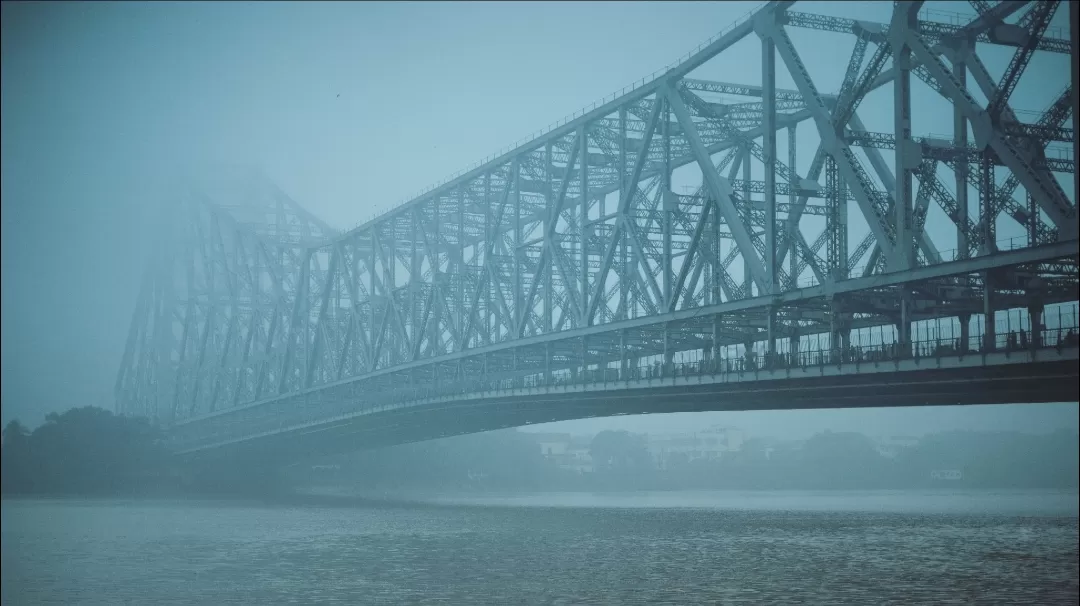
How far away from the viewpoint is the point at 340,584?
4494cm

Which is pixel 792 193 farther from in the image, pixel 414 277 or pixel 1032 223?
pixel 414 277

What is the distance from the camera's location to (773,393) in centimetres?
5850

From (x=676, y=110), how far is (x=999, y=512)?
154 ft

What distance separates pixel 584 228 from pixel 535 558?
105ft

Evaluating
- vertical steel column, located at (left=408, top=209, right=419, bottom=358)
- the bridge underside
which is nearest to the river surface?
the bridge underside

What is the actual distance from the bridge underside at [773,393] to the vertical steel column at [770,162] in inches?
179

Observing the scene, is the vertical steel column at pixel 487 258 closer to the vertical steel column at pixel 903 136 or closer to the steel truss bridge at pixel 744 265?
the steel truss bridge at pixel 744 265

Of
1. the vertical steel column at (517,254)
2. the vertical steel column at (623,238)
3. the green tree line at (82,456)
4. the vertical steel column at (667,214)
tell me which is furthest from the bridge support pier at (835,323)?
the green tree line at (82,456)

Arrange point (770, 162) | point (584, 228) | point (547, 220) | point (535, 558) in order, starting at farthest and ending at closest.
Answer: point (547, 220) → point (584, 228) → point (770, 162) → point (535, 558)

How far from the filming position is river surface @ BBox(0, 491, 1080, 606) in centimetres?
4184

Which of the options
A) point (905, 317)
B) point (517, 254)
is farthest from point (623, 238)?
point (905, 317)

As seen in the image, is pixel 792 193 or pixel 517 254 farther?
pixel 517 254

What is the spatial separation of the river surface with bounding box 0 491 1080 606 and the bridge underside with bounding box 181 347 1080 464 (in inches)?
269

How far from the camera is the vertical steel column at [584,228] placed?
78812 mm
